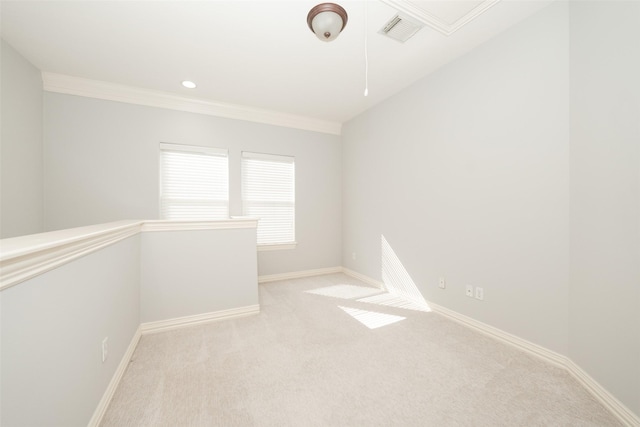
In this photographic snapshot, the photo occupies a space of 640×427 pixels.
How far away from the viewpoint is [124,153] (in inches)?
122

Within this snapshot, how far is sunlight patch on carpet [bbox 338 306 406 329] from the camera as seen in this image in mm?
2438

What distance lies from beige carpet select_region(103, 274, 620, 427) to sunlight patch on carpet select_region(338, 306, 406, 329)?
0.07 ft

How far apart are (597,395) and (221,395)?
235 cm

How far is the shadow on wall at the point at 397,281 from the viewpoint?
9.73 feet

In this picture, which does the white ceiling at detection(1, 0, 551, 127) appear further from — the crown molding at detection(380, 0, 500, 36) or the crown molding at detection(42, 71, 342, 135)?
the crown molding at detection(42, 71, 342, 135)

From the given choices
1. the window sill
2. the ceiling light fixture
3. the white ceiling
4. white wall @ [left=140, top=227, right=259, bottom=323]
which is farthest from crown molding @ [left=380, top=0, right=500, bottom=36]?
the window sill

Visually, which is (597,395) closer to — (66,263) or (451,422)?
(451,422)

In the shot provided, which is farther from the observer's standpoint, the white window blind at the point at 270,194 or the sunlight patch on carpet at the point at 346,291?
the white window blind at the point at 270,194

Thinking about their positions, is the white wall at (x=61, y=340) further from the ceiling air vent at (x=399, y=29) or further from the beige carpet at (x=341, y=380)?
the ceiling air vent at (x=399, y=29)

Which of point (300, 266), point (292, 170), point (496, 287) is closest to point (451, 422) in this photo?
point (496, 287)

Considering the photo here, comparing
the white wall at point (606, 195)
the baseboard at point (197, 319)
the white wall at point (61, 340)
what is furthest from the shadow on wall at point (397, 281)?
the white wall at point (61, 340)

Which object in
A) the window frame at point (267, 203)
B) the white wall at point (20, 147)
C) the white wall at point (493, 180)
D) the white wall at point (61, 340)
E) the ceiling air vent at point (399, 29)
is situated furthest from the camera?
the window frame at point (267, 203)

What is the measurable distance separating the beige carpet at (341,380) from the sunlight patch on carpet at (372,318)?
0.8 inches

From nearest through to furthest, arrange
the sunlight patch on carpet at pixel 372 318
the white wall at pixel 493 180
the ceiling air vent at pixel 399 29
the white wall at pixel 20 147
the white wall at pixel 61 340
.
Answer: the white wall at pixel 61 340 < the white wall at pixel 493 180 < the ceiling air vent at pixel 399 29 < the white wall at pixel 20 147 < the sunlight patch on carpet at pixel 372 318
